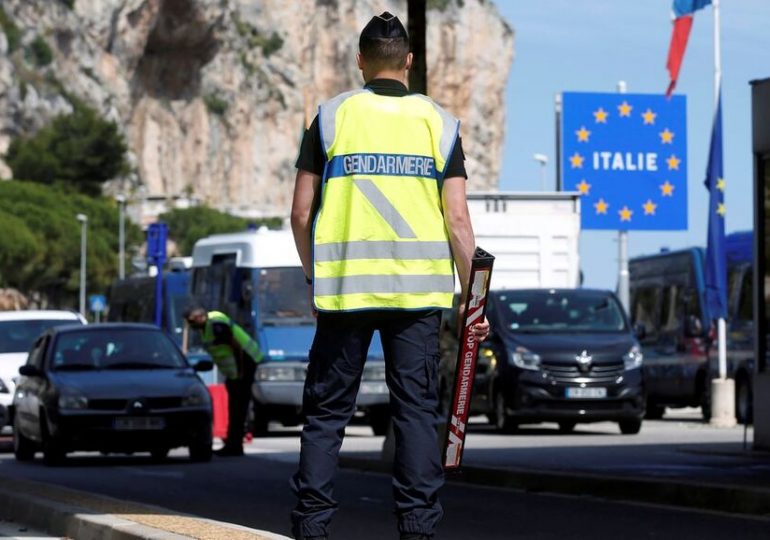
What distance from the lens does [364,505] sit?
12.9 metres

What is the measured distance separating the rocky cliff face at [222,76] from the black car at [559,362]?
101950mm

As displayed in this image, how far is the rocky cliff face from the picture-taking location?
130375 mm

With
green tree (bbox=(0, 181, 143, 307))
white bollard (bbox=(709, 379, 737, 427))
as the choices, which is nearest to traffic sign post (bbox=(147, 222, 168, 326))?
white bollard (bbox=(709, 379, 737, 427))

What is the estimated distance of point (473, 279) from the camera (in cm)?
707

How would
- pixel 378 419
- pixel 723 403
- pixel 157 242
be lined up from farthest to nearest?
pixel 157 242
pixel 723 403
pixel 378 419

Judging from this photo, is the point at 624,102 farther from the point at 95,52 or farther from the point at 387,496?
the point at 95,52

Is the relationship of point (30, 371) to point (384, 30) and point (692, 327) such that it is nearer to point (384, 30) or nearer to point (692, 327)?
point (692, 327)

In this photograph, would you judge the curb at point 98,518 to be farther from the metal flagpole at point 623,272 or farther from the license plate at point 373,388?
the metal flagpole at point 623,272

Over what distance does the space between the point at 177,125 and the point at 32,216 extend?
40349 millimetres

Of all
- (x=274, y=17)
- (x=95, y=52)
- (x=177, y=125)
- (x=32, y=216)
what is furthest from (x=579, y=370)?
(x=274, y=17)

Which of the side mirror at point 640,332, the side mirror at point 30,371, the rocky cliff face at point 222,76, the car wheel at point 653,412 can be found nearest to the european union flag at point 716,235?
the side mirror at point 640,332

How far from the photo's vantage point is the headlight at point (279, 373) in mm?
25594

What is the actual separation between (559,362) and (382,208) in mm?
16714

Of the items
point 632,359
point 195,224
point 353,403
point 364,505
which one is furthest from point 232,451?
point 195,224
